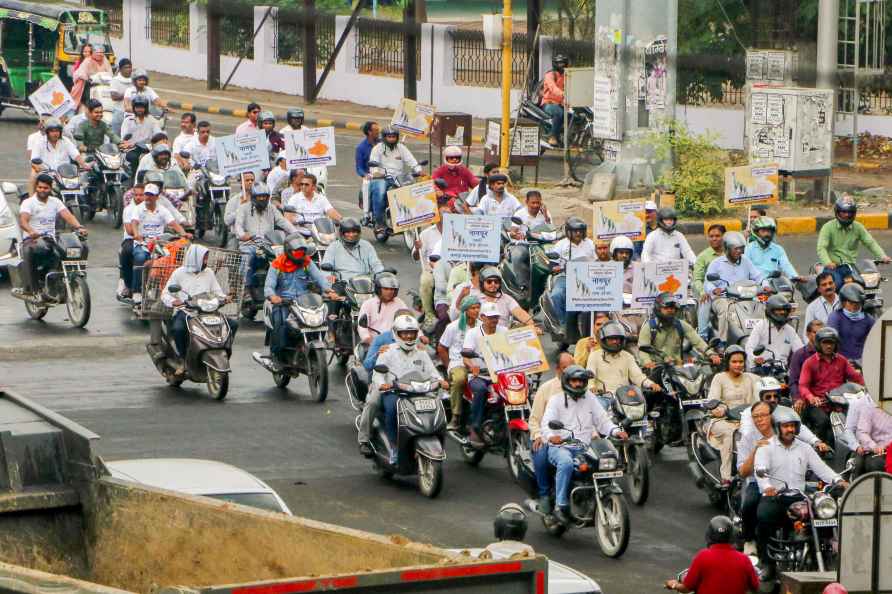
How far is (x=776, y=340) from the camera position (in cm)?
1523

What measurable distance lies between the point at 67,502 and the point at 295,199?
1213cm

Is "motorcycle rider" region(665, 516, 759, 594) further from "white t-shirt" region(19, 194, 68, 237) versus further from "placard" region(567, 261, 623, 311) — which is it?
"white t-shirt" region(19, 194, 68, 237)

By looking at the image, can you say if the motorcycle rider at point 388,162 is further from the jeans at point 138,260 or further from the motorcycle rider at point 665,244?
the motorcycle rider at point 665,244

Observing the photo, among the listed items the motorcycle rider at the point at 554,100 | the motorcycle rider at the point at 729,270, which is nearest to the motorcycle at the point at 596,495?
the motorcycle rider at the point at 729,270

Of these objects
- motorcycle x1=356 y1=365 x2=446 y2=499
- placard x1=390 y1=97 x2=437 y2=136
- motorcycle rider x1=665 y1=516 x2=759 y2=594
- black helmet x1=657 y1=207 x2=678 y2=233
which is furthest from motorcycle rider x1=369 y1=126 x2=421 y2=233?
motorcycle rider x1=665 y1=516 x2=759 y2=594

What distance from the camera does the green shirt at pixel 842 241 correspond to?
17609 millimetres

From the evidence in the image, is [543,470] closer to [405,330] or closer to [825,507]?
[405,330]

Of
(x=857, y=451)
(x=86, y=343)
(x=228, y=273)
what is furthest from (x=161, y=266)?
(x=857, y=451)

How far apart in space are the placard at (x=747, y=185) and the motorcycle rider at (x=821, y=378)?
512cm

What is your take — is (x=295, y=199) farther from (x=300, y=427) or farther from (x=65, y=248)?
(x=300, y=427)

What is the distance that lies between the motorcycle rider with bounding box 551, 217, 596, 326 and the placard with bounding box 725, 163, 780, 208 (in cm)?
190

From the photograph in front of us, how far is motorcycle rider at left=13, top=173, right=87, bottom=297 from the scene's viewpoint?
63.7ft

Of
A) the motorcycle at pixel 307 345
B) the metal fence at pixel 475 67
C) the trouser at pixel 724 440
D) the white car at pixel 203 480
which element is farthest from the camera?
the metal fence at pixel 475 67

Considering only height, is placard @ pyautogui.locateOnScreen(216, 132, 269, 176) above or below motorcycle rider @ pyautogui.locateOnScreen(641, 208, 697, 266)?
above
